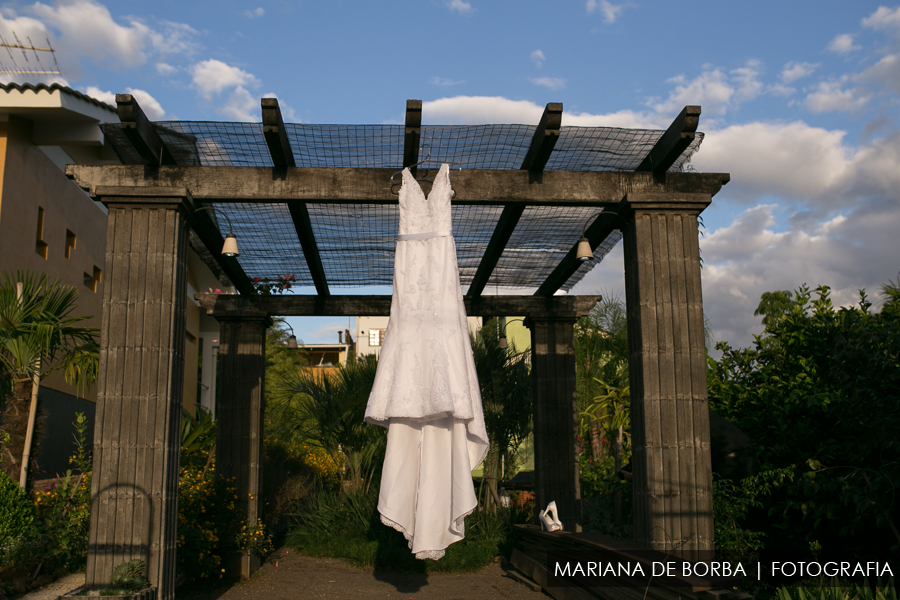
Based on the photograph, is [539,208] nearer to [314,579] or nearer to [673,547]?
[673,547]

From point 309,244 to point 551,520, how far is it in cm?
443

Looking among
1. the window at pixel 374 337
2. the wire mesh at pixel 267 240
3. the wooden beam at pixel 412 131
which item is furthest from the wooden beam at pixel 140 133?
the window at pixel 374 337

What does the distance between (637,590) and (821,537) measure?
13.1 feet

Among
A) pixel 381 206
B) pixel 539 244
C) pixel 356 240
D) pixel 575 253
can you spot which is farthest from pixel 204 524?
pixel 575 253

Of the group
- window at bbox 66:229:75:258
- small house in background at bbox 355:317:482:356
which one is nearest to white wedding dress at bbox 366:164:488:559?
window at bbox 66:229:75:258

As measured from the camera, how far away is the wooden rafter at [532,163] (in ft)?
19.7

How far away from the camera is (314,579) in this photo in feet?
31.6

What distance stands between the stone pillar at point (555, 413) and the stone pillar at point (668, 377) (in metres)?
4.16

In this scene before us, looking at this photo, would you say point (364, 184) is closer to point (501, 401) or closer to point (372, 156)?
point (372, 156)

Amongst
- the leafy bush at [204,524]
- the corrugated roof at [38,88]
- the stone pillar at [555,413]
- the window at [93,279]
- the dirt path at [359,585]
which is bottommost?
the dirt path at [359,585]

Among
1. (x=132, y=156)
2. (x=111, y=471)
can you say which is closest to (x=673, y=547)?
(x=111, y=471)

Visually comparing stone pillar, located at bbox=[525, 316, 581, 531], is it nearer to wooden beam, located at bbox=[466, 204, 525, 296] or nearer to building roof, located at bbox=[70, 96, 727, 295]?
wooden beam, located at bbox=[466, 204, 525, 296]

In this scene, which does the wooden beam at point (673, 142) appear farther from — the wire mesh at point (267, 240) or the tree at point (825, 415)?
the wire mesh at point (267, 240)

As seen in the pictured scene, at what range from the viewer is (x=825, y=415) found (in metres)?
8.37
